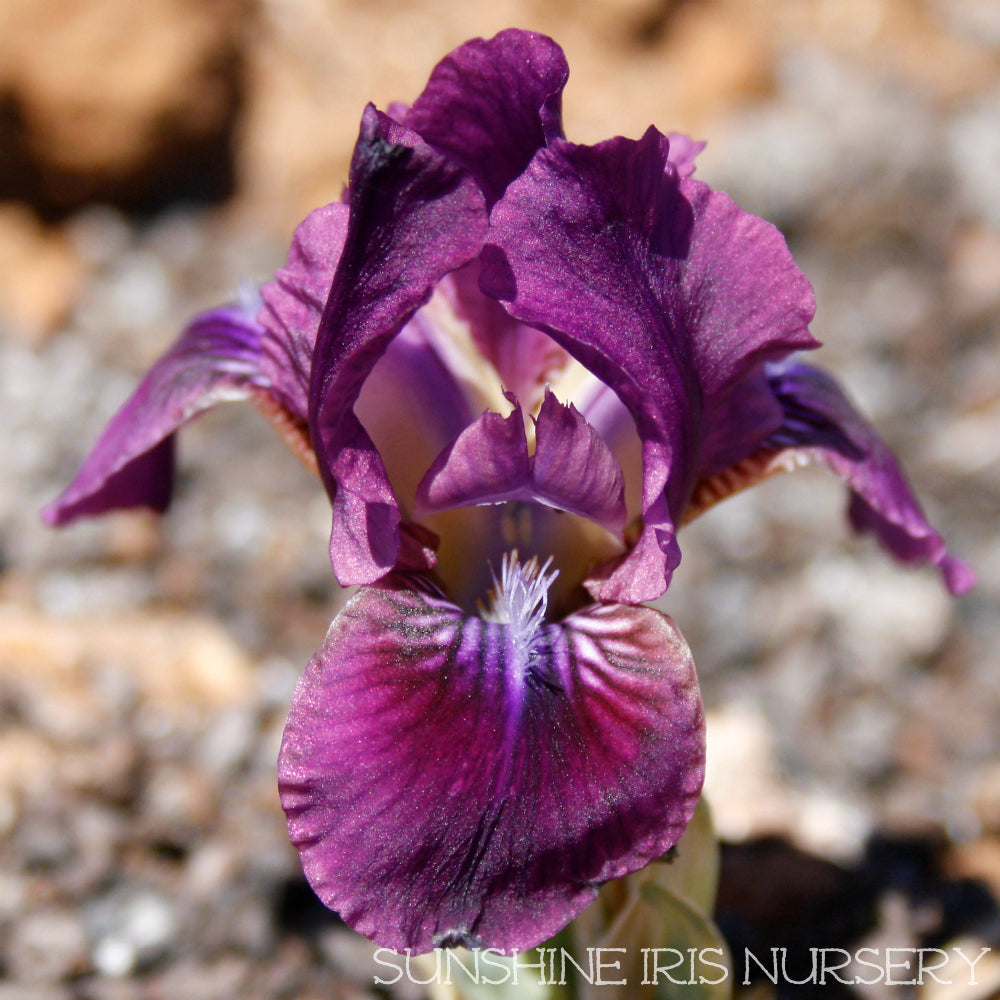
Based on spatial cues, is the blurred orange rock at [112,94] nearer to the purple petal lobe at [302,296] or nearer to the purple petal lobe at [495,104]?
the purple petal lobe at [302,296]

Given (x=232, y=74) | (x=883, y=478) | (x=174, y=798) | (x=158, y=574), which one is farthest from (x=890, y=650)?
(x=232, y=74)

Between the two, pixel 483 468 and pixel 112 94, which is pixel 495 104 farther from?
pixel 112 94

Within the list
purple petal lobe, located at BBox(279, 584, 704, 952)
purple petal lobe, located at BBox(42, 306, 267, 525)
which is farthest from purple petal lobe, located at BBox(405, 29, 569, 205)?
purple petal lobe, located at BBox(279, 584, 704, 952)

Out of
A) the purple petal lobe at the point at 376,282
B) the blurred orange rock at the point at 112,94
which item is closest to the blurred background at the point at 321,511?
the blurred orange rock at the point at 112,94

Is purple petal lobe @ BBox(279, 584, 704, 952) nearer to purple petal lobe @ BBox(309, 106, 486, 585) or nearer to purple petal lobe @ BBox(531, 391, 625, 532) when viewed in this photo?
purple petal lobe @ BBox(309, 106, 486, 585)

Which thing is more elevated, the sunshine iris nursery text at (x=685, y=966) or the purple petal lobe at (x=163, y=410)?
the purple petal lobe at (x=163, y=410)

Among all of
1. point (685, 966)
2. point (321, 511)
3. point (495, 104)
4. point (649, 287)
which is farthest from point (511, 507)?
point (321, 511)

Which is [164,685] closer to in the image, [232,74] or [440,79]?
[440,79]
